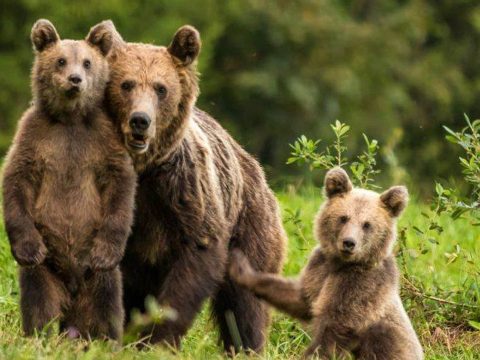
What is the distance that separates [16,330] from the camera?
7.48 meters

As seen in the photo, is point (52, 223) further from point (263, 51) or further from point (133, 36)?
point (263, 51)

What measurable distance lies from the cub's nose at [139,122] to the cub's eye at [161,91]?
284mm

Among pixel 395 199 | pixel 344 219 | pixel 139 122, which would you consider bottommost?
pixel 344 219

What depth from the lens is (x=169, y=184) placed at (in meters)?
7.41

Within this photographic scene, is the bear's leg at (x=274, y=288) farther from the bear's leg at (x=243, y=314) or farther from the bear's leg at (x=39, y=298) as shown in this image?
the bear's leg at (x=39, y=298)

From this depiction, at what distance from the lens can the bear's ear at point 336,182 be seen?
7316mm

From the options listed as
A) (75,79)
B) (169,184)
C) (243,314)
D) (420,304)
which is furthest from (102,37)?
(420,304)

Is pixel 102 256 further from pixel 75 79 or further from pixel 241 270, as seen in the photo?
pixel 241 270

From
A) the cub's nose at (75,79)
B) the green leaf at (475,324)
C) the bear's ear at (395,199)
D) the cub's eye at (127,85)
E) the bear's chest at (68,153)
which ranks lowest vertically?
the green leaf at (475,324)

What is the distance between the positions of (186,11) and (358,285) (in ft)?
57.1

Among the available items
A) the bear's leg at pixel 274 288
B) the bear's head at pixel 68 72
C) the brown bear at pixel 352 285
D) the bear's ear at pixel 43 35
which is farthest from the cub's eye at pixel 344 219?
the bear's ear at pixel 43 35

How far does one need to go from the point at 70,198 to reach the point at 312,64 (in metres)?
19.2

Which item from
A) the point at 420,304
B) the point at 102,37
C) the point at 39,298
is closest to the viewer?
the point at 39,298

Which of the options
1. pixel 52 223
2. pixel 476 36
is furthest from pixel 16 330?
pixel 476 36
